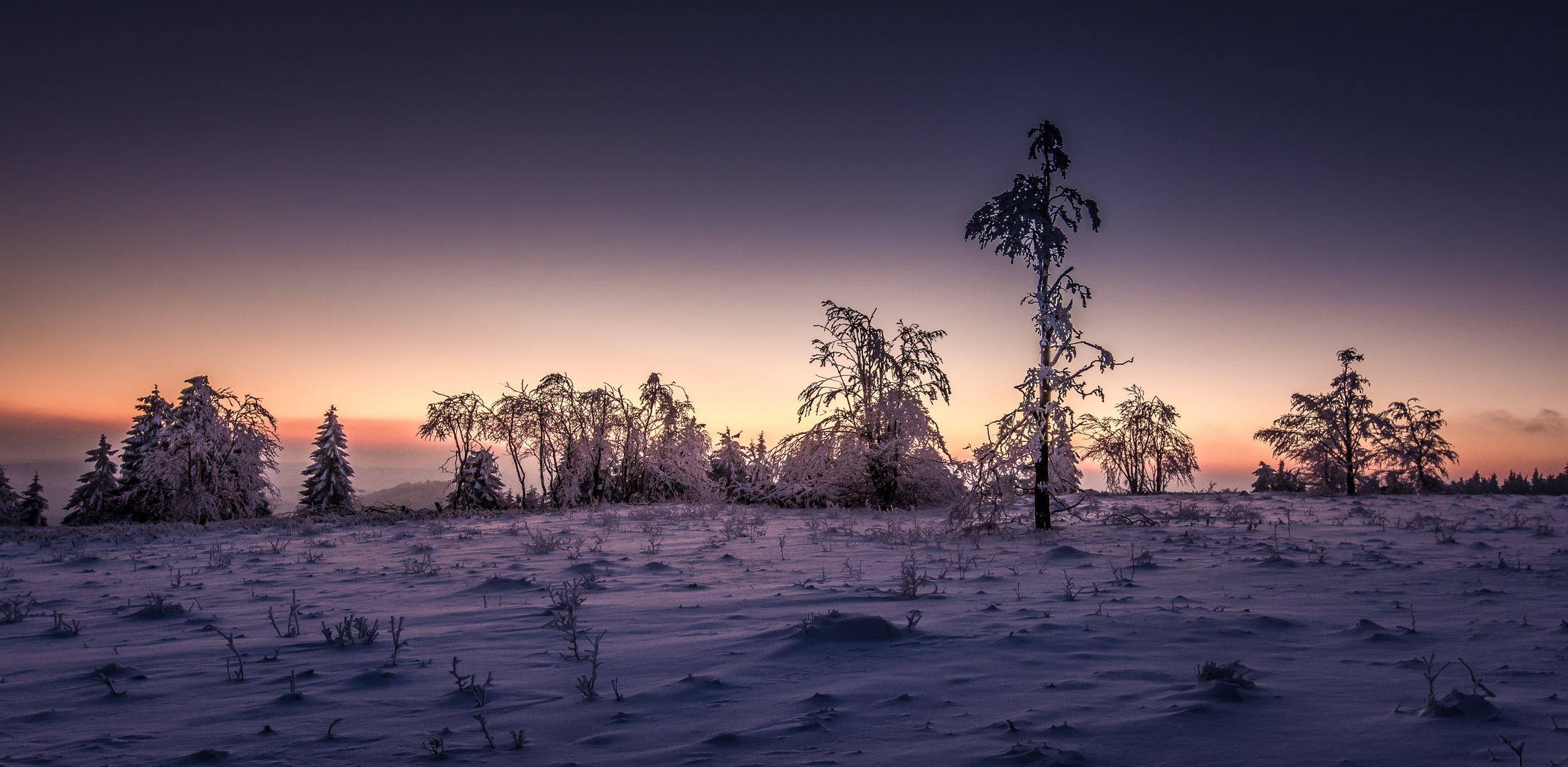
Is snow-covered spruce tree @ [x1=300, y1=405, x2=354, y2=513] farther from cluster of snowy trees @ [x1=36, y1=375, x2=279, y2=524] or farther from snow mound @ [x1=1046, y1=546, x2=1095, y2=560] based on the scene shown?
snow mound @ [x1=1046, y1=546, x2=1095, y2=560]

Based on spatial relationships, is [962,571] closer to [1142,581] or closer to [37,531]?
[1142,581]

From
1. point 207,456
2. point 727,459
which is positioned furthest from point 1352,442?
point 207,456

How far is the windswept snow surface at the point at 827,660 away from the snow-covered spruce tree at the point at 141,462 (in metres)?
25.7

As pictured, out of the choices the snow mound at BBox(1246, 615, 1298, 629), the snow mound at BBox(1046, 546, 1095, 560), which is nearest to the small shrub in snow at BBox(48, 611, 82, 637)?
the snow mound at BBox(1246, 615, 1298, 629)

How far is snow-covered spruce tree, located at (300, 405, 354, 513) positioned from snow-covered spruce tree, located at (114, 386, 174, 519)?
745 cm

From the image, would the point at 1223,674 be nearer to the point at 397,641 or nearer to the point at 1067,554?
the point at 397,641

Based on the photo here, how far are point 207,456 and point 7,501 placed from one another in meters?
21.5

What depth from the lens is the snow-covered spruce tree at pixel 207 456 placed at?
27250mm

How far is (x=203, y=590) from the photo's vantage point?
7.41m

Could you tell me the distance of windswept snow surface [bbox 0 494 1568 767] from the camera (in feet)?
9.82

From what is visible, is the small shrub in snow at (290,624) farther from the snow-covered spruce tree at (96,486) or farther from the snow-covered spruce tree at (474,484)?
the snow-covered spruce tree at (96,486)

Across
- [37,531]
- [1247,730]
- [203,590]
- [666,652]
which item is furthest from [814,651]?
[37,531]

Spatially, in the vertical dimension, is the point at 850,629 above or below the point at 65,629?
above

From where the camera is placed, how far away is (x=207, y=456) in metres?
28.1
